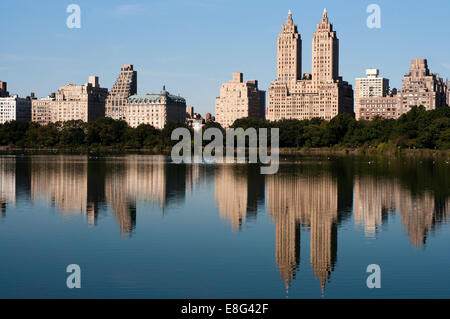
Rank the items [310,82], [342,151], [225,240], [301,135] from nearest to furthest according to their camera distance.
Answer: [225,240] < [342,151] < [301,135] < [310,82]

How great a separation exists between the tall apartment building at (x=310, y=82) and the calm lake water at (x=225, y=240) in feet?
490

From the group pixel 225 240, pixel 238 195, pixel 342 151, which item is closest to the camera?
pixel 225 240

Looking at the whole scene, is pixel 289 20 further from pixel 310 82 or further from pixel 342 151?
pixel 342 151

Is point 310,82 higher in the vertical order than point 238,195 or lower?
higher

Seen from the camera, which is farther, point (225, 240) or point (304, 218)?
point (304, 218)

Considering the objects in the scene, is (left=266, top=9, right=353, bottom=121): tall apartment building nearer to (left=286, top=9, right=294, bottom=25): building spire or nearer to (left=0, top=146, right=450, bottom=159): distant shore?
(left=286, top=9, right=294, bottom=25): building spire

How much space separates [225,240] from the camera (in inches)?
898

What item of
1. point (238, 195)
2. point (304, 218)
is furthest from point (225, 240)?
point (238, 195)

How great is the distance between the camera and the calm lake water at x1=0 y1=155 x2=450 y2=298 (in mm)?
16672

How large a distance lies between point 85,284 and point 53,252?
14.0 feet

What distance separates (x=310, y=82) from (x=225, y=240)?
172 metres

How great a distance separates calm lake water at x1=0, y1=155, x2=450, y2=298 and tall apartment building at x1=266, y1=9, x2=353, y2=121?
149 metres

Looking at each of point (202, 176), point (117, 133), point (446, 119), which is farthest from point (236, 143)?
point (202, 176)

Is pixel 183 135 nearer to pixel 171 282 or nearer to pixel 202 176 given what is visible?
pixel 202 176
